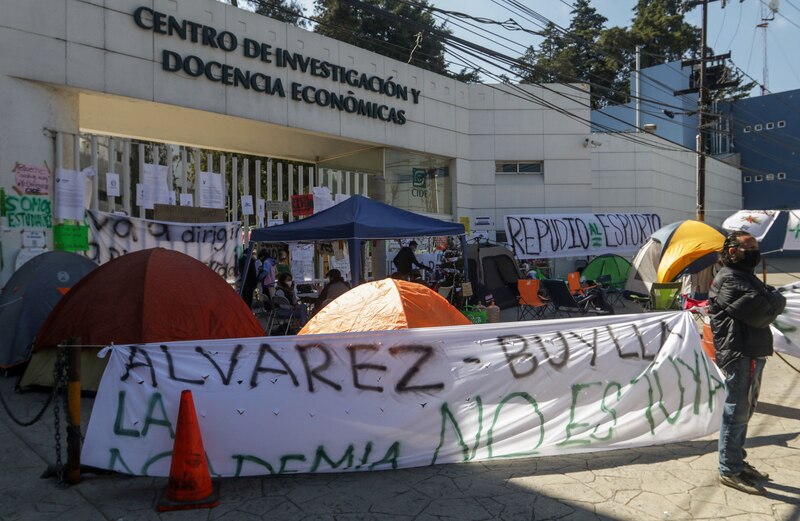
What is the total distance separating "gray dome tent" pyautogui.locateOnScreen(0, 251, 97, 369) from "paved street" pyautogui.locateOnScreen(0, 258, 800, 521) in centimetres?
323

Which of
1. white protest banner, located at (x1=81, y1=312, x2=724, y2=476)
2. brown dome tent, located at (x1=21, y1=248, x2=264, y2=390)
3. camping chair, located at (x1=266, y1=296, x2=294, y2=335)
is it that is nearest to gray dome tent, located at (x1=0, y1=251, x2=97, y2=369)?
brown dome tent, located at (x1=21, y1=248, x2=264, y2=390)

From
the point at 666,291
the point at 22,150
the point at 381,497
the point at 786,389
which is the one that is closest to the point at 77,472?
the point at 381,497

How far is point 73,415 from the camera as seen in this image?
459 cm

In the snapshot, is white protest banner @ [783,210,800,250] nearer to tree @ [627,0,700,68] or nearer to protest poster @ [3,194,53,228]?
protest poster @ [3,194,53,228]

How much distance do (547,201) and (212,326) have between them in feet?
58.5

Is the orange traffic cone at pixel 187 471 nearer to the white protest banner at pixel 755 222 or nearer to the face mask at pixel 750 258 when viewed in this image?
the face mask at pixel 750 258

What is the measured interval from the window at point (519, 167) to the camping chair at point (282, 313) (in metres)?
13.6

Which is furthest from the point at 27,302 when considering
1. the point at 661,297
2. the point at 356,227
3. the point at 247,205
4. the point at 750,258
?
the point at 661,297

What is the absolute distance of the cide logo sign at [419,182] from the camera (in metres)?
20.0

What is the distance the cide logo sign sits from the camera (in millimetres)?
20016

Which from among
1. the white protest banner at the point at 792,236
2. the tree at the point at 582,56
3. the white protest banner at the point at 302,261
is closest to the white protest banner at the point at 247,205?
the white protest banner at the point at 302,261

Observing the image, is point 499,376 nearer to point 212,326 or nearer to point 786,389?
point 212,326

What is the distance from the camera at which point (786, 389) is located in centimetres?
735

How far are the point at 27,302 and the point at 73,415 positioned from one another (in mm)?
4461
